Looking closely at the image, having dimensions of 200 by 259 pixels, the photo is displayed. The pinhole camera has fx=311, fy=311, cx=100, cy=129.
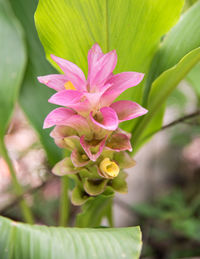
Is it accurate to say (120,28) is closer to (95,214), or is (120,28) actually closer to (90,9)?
(90,9)

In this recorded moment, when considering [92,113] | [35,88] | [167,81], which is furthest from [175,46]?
[35,88]

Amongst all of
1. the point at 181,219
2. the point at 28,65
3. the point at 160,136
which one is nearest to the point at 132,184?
the point at 160,136

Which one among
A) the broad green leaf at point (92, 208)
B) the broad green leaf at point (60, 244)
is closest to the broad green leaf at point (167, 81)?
the broad green leaf at point (92, 208)

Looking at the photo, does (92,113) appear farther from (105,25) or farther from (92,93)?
(105,25)

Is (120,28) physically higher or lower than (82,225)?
higher

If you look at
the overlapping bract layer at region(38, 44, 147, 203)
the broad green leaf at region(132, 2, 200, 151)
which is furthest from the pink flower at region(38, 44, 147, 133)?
the broad green leaf at region(132, 2, 200, 151)

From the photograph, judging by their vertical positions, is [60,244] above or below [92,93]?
below
